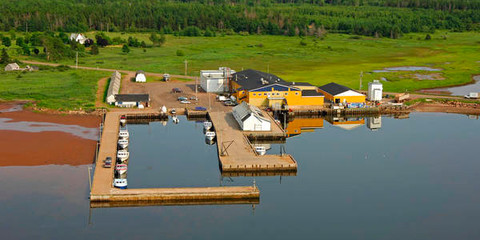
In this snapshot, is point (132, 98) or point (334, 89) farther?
point (334, 89)

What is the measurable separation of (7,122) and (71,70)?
146ft

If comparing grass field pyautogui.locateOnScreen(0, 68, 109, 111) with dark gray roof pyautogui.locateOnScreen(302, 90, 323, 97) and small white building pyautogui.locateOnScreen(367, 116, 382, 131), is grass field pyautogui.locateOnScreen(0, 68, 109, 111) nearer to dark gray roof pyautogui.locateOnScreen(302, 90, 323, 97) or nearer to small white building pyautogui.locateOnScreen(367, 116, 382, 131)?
dark gray roof pyautogui.locateOnScreen(302, 90, 323, 97)

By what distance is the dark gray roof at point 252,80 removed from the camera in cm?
9681

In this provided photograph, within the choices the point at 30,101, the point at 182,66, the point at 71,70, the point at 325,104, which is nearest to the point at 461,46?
the point at 182,66

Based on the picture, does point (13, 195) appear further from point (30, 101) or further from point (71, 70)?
point (71, 70)

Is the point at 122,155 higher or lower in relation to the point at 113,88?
lower

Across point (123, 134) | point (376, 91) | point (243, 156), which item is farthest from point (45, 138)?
point (376, 91)

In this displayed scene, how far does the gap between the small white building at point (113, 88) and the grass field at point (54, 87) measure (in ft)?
8.81

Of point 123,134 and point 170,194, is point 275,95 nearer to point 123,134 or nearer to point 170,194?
point 123,134

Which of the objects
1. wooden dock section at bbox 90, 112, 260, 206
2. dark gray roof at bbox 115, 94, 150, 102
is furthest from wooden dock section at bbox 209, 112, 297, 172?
dark gray roof at bbox 115, 94, 150, 102

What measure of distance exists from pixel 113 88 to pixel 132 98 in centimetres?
808

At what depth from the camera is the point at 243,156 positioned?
224ft

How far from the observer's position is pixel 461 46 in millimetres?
187750

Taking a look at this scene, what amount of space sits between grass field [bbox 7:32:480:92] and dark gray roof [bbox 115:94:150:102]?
109ft
